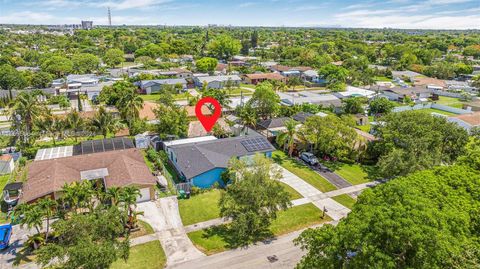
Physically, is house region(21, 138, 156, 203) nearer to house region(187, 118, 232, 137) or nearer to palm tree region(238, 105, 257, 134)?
house region(187, 118, 232, 137)

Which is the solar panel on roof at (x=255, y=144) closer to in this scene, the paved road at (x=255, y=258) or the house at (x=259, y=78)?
the paved road at (x=255, y=258)

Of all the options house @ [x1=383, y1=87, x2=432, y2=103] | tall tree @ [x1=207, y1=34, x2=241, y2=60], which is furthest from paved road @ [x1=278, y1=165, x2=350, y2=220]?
tall tree @ [x1=207, y1=34, x2=241, y2=60]

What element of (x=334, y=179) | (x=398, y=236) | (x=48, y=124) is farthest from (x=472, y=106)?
(x=48, y=124)

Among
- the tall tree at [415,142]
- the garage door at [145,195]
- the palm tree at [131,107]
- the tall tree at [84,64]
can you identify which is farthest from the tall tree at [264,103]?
the tall tree at [84,64]

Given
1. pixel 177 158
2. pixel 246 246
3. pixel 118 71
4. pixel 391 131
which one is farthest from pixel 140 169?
pixel 118 71

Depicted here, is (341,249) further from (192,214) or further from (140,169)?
(140,169)

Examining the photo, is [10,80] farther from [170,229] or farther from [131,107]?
[170,229]
